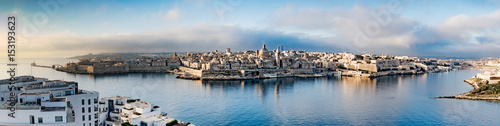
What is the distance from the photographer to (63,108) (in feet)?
14.9

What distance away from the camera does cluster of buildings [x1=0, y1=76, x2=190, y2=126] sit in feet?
13.9

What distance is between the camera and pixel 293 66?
83.5 ft

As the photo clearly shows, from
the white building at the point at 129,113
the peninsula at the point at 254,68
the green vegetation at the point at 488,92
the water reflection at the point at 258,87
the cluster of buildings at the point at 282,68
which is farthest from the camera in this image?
the peninsula at the point at 254,68

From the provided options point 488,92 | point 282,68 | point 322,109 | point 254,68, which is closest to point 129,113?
point 322,109

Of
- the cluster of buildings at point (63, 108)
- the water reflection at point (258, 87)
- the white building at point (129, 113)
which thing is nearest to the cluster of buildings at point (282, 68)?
the water reflection at point (258, 87)

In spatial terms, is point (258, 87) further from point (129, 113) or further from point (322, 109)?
point (129, 113)

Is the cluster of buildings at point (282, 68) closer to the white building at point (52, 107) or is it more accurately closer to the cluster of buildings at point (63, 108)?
the cluster of buildings at point (63, 108)

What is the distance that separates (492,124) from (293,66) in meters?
17.8

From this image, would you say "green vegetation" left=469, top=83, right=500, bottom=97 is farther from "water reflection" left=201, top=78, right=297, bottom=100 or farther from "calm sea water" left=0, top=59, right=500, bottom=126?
"water reflection" left=201, top=78, right=297, bottom=100

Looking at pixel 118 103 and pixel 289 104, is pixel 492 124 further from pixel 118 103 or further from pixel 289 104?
pixel 118 103

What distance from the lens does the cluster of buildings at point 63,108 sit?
13.9ft

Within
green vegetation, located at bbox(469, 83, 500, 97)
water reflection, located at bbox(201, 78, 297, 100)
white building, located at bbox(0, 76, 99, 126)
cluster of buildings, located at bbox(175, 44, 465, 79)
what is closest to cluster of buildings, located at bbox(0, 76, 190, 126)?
white building, located at bbox(0, 76, 99, 126)

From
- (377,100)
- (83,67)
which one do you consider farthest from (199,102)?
(83,67)

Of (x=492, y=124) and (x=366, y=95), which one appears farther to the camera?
(x=366, y=95)
